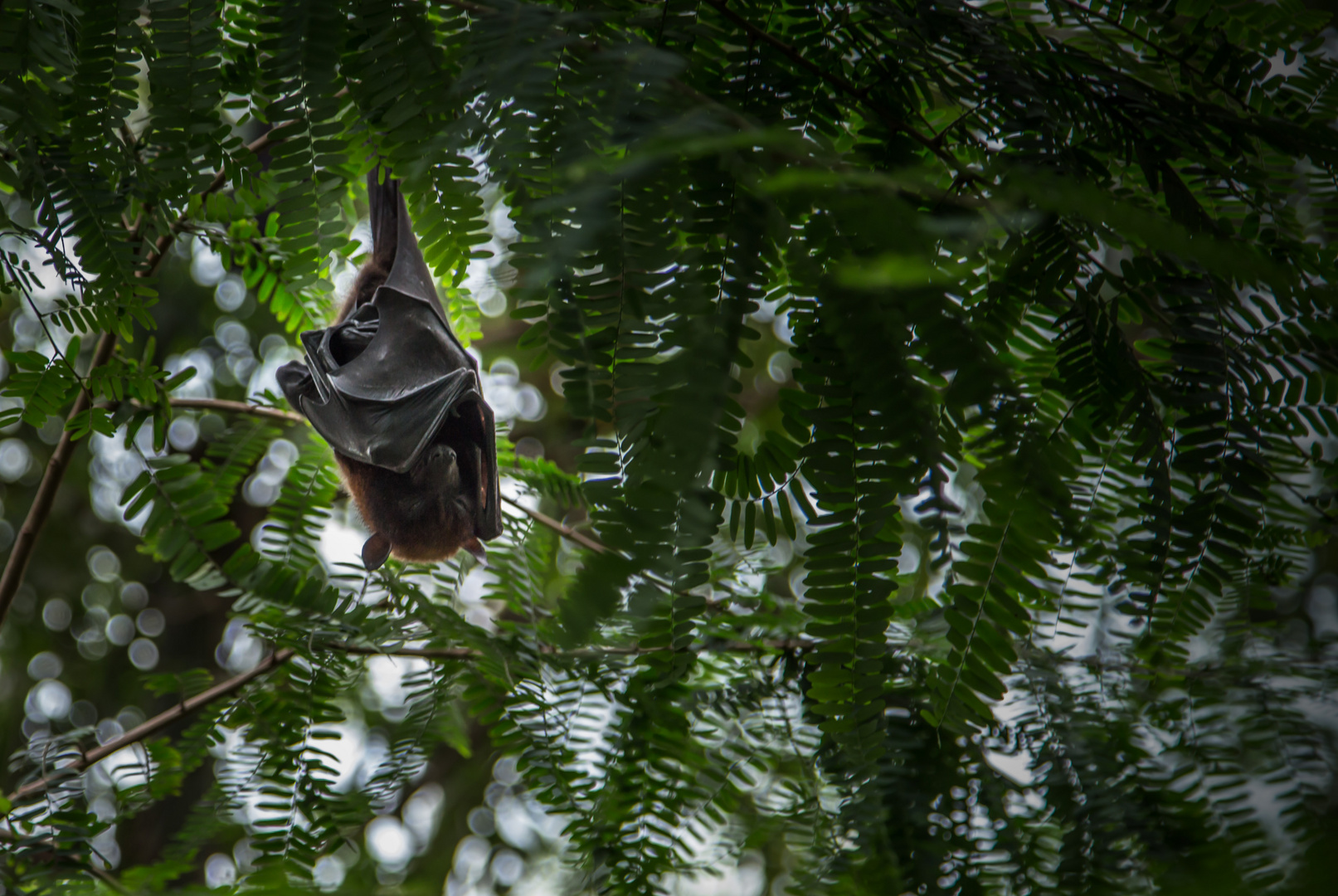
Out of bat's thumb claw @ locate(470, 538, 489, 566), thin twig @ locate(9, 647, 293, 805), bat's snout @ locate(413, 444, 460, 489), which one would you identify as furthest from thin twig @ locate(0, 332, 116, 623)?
bat's thumb claw @ locate(470, 538, 489, 566)

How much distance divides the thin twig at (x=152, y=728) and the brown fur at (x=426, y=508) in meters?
0.42

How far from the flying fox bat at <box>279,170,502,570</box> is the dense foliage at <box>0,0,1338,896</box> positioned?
0.16 m

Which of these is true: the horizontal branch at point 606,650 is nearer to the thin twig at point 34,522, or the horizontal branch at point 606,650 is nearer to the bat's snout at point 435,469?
the bat's snout at point 435,469

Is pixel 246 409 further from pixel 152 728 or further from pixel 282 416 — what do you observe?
pixel 152 728

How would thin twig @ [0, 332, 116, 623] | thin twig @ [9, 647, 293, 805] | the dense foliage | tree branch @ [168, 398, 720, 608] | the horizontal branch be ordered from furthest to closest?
tree branch @ [168, 398, 720, 608] < thin twig @ [0, 332, 116, 623] < thin twig @ [9, 647, 293, 805] < the horizontal branch < the dense foliage

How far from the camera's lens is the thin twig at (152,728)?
2232 millimetres

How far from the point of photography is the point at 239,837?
4.90m

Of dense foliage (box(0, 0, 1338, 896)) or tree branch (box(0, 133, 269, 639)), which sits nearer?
dense foliage (box(0, 0, 1338, 896))

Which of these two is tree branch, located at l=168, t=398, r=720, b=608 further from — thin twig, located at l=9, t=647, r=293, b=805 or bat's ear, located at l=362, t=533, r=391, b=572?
thin twig, located at l=9, t=647, r=293, b=805

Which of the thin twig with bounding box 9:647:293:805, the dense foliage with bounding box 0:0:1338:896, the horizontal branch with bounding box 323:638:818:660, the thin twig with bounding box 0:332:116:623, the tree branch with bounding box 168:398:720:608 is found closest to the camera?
the dense foliage with bounding box 0:0:1338:896

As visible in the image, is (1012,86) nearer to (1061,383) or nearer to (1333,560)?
(1061,383)

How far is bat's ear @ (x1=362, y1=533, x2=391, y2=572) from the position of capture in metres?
2.24

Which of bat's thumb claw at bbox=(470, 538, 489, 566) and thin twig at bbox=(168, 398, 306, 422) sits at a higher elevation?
bat's thumb claw at bbox=(470, 538, 489, 566)

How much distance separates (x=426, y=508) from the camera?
7.79 feet
